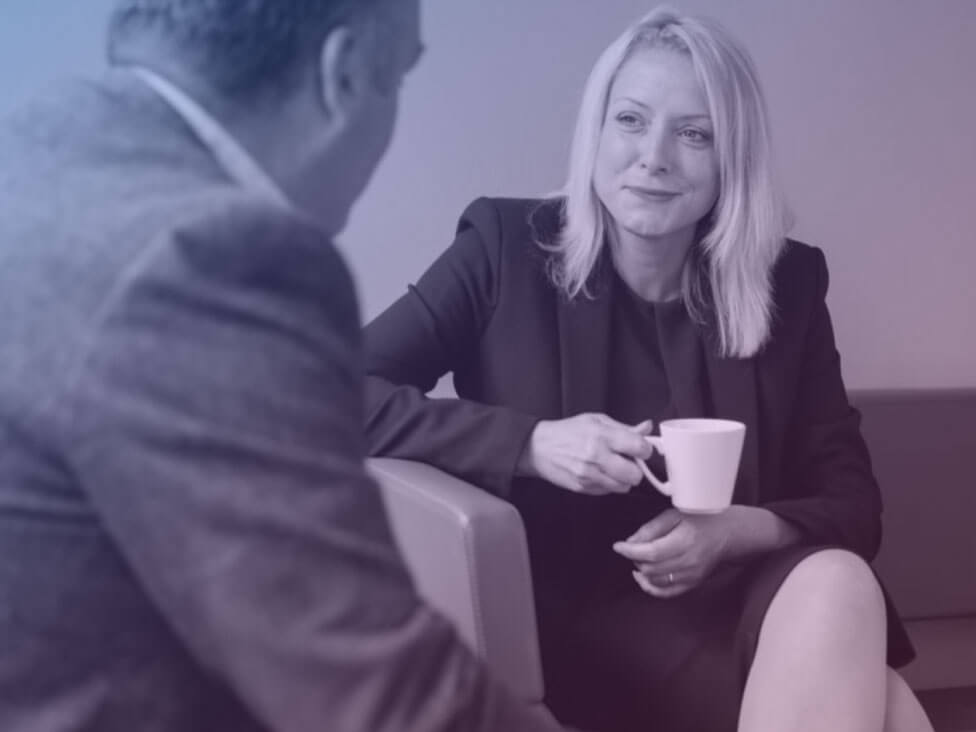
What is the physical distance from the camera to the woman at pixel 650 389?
878 millimetres

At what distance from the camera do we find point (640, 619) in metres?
0.92

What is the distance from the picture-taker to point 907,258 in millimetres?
1182

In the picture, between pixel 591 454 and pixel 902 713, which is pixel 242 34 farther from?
pixel 902 713

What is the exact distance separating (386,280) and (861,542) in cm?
48

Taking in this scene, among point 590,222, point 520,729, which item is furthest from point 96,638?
Answer: point 590,222

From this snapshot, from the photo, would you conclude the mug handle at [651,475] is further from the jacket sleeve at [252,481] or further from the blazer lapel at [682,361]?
the jacket sleeve at [252,481]

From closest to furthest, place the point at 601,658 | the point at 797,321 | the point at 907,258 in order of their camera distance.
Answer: the point at 601,658, the point at 797,321, the point at 907,258

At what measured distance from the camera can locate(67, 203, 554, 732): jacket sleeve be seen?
0.40 meters

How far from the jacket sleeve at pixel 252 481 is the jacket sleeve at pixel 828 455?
0.59m

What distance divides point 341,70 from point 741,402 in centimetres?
56

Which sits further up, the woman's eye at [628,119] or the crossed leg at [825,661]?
the woman's eye at [628,119]

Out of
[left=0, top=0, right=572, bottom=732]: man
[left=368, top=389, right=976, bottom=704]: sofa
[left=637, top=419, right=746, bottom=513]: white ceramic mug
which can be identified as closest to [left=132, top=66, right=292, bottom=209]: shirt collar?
[left=0, top=0, right=572, bottom=732]: man

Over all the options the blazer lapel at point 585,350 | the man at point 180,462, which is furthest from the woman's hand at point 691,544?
the man at point 180,462

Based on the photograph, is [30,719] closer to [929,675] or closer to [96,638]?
[96,638]
